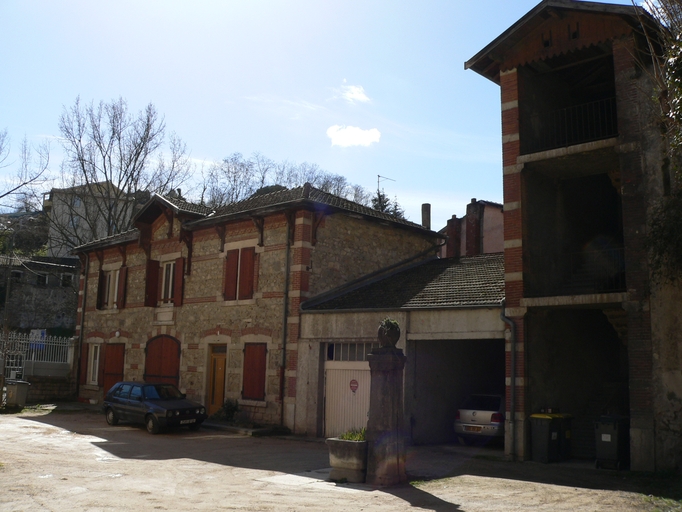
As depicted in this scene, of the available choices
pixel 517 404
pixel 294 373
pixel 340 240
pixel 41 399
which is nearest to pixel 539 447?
pixel 517 404

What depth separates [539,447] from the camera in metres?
13.9

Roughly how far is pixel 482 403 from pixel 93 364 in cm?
1856

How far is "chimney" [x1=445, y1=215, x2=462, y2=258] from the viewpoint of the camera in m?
→ 31.0

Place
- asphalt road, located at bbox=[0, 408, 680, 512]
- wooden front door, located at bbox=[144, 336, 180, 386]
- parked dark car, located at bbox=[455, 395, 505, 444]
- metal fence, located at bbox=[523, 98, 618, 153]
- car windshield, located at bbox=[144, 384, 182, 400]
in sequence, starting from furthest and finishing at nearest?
wooden front door, located at bbox=[144, 336, 180, 386] < car windshield, located at bbox=[144, 384, 182, 400] < metal fence, located at bbox=[523, 98, 618, 153] < parked dark car, located at bbox=[455, 395, 505, 444] < asphalt road, located at bbox=[0, 408, 680, 512]

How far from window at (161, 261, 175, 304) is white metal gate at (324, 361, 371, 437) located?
8.50m

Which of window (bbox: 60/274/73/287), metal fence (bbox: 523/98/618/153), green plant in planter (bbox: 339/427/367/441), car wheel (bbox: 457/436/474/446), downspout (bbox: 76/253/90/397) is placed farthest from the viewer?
window (bbox: 60/274/73/287)

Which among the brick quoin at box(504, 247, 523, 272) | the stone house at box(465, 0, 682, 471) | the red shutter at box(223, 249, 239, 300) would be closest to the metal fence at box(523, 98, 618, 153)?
the stone house at box(465, 0, 682, 471)

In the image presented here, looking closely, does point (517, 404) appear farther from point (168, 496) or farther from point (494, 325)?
point (168, 496)

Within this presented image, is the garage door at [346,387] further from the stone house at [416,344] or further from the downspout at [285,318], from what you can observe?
the downspout at [285,318]

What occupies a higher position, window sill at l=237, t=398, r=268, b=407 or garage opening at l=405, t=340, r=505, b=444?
garage opening at l=405, t=340, r=505, b=444

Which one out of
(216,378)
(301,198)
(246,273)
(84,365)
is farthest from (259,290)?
(84,365)

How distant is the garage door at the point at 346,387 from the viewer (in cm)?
1791

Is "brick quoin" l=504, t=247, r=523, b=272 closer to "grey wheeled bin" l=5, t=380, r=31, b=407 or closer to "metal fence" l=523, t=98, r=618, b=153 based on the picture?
"metal fence" l=523, t=98, r=618, b=153

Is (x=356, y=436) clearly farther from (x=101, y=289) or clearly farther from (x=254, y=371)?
(x=101, y=289)
